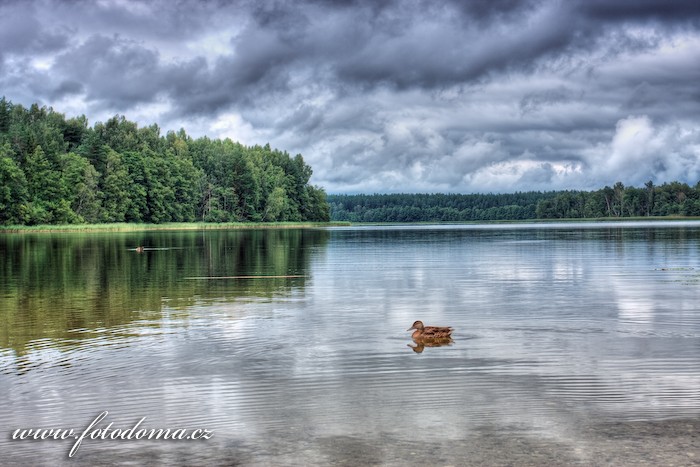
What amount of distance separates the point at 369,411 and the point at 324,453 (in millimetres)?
2431

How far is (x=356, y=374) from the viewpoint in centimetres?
1695

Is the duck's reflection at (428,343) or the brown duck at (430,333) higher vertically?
the brown duck at (430,333)

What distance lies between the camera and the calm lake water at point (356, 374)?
461 inches

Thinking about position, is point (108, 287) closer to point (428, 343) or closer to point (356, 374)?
→ point (428, 343)

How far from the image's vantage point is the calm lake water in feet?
38.4

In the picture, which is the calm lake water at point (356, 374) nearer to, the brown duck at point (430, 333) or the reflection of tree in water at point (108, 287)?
the reflection of tree in water at point (108, 287)

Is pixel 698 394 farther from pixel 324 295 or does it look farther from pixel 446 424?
pixel 324 295

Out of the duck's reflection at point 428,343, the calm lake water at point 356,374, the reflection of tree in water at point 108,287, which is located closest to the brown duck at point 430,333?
the duck's reflection at point 428,343

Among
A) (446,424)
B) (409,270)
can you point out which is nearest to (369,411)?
(446,424)

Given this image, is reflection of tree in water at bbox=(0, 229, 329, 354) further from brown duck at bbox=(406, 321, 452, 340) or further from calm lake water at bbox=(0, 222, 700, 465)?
brown duck at bbox=(406, 321, 452, 340)

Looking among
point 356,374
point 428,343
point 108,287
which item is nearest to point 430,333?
point 428,343

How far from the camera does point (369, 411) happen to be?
1367 centimetres

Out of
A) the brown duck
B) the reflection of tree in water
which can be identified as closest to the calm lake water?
the reflection of tree in water

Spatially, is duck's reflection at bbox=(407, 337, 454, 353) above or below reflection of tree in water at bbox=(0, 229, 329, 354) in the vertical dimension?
below
